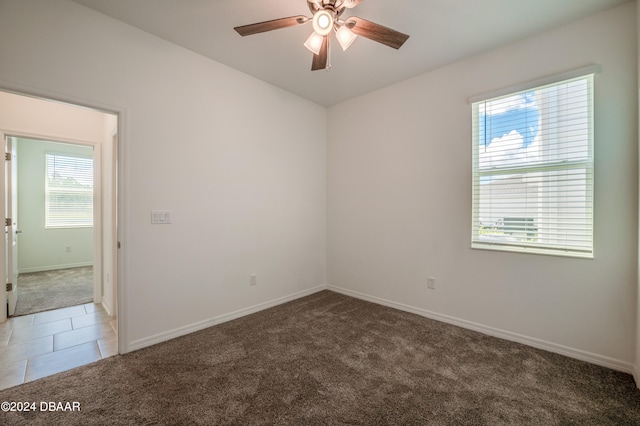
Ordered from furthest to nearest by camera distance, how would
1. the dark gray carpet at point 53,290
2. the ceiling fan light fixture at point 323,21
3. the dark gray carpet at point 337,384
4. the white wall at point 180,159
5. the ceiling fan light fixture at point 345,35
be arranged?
the dark gray carpet at point 53,290
the white wall at point 180,159
the ceiling fan light fixture at point 345,35
the ceiling fan light fixture at point 323,21
the dark gray carpet at point 337,384

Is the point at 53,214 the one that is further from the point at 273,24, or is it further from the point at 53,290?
the point at 273,24

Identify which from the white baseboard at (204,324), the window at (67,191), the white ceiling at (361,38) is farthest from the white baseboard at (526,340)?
the window at (67,191)

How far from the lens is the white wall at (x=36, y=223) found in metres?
5.07

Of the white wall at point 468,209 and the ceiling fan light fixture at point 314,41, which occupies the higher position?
the ceiling fan light fixture at point 314,41

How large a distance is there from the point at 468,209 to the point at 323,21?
221cm

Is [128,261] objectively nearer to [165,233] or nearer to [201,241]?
[165,233]

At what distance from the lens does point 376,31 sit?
182 cm

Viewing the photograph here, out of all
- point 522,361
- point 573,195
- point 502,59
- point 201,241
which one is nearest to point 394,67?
point 502,59

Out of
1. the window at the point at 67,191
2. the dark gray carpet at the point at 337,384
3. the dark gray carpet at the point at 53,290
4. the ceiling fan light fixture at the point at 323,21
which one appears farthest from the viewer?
the window at the point at 67,191

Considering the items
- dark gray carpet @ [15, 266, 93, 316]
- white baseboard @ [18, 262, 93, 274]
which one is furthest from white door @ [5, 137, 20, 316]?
white baseboard @ [18, 262, 93, 274]

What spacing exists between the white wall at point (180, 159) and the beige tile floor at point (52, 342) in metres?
0.43

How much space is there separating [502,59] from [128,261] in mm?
3916

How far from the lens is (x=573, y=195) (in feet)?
7.35

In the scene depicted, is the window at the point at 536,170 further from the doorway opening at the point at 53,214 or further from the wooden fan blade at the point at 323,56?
the doorway opening at the point at 53,214
